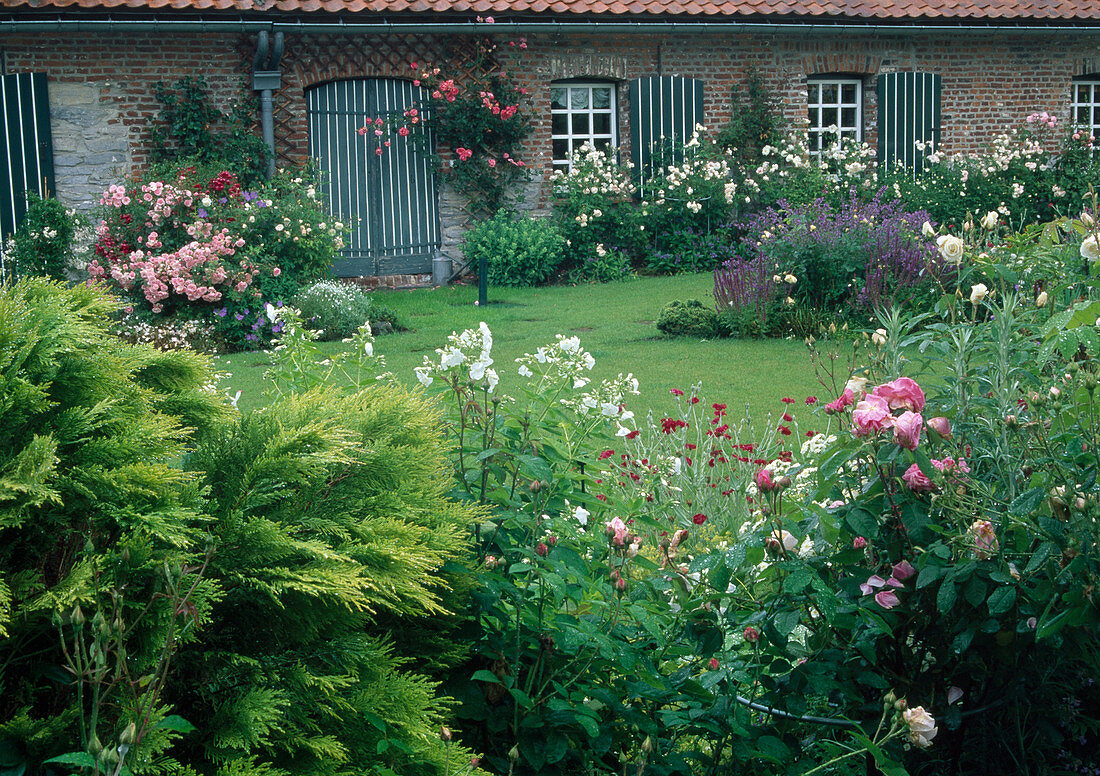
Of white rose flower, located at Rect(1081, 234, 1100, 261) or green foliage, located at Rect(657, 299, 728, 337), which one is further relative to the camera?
green foliage, located at Rect(657, 299, 728, 337)

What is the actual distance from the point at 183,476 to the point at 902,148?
14339mm

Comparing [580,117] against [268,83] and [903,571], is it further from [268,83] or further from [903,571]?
[903,571]

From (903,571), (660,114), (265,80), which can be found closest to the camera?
(903,571)

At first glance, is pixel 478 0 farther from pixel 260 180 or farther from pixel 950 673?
pixel 950 673

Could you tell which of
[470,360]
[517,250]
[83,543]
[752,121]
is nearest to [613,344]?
[517,250]

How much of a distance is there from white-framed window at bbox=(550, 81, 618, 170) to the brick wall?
19 centimetres

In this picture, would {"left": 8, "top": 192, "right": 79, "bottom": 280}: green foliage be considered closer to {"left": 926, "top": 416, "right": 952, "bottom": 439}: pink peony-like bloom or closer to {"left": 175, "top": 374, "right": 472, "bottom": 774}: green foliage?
{"left": 175, "top": 374, "right": 472, "bottom": 774}: green foliage

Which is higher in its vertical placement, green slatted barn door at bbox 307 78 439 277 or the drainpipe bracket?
the drainpipe bracket

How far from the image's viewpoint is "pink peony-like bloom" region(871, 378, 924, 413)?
176 centimetres

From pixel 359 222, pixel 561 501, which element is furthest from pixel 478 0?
pixel 561 501

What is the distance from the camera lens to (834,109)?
46.4 ft

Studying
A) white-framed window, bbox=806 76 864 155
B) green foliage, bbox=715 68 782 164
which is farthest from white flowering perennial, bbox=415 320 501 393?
white-framed window, bbox=806 76 864 155

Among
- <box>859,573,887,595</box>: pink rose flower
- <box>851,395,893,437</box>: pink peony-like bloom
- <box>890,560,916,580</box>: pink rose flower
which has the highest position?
<box>851,395,893,437</box>: pink peony-like bloom

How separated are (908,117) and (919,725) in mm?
14000
